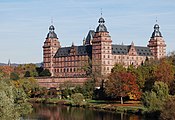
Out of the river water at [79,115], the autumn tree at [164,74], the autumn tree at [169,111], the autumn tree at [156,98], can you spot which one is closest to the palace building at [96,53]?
the autumn tree at [164,74]

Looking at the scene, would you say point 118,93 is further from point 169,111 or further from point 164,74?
point 169,111

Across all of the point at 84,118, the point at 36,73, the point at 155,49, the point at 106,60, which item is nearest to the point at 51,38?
the point at 36,73

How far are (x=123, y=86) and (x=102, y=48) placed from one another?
123 ft

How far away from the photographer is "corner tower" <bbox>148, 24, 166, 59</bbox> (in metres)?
112

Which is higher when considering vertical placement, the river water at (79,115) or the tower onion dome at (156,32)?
the tower onion dome at (156,32)

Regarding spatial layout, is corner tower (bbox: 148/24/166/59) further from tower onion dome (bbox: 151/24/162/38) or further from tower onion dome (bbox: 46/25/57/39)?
tower onion dome (bbox: 46/25/57/39)

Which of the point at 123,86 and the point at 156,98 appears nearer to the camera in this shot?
the point at 156,98

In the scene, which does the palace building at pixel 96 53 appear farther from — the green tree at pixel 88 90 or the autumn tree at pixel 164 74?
the autumn tree at pixel 164 74

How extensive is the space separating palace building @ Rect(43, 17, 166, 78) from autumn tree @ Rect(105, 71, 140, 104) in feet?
93.1

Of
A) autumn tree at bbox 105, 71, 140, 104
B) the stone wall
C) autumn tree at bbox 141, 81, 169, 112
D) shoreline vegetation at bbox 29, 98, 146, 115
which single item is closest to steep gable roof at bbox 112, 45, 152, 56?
the stone wall

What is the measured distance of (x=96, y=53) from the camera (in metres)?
98.2

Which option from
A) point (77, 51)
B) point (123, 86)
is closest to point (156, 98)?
point (123, 86)

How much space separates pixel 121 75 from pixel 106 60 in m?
35.7

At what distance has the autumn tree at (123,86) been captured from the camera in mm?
60281
